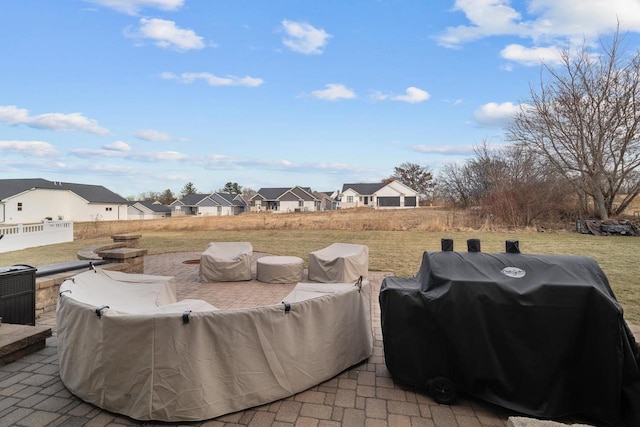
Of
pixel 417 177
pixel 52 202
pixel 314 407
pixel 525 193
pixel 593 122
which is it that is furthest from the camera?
pixel 417 177

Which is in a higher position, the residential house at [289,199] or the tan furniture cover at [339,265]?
the residential house at [289,199]

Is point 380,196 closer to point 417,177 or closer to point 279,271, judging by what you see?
point 417,177

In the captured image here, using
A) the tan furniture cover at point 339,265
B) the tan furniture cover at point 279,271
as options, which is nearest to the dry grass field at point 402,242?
the tan furniture cover at point 339,265

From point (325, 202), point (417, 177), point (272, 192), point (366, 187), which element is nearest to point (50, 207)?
point (272, 192)

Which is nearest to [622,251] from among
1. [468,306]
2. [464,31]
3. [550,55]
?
[464,31]

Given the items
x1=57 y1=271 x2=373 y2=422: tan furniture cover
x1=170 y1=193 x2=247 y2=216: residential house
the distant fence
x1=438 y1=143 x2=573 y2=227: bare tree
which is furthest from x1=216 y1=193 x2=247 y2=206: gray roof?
x1=57 y1=271 x2=373 y2=422: tan furniture cover

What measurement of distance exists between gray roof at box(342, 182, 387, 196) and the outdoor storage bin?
47.4 meters

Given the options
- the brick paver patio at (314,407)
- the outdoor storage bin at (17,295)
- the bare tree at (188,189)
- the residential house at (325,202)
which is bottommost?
the brick paver patio at (314,407)

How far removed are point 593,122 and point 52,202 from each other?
153 ft

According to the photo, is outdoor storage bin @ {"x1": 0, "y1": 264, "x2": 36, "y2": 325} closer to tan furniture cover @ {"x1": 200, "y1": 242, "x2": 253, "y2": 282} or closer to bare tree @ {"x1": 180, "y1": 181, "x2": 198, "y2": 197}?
tan furniture cover @ {"x1": 200, "y1": 242, "x2": 253, "y2": 282}

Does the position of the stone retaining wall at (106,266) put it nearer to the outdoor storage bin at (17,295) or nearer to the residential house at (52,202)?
the outdoor storage bin at (17,295)

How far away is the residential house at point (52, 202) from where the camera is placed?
3344cm

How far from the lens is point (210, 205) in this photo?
5516cm

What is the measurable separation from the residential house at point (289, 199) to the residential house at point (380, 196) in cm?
501
